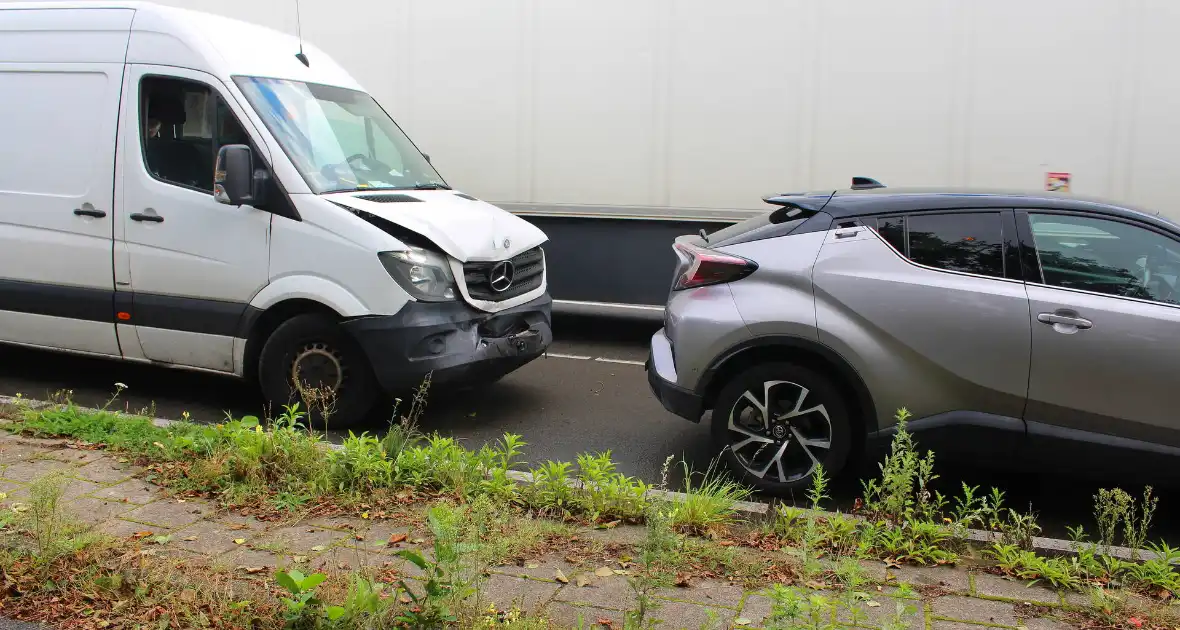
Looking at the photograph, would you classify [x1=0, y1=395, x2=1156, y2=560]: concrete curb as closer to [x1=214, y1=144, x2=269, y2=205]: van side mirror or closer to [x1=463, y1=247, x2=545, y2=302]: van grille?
[x1=463, y1=247, x2=545, y2=302]: van grille

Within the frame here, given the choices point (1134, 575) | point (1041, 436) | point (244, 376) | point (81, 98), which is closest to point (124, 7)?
point (81, 98)

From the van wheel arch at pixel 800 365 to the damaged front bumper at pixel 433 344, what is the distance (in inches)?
62.5

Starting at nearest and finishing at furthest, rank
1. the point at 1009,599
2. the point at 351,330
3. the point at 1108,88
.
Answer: the point at 1009,599, the point at 351,330, the point at 1108,88

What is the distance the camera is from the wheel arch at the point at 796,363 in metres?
5.14

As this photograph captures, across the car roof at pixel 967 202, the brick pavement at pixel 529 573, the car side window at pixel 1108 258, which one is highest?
the car roof at pixel 967 202

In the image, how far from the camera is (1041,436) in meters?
4.91

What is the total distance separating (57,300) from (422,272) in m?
2.64

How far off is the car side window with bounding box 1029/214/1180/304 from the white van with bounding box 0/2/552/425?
10.5ft

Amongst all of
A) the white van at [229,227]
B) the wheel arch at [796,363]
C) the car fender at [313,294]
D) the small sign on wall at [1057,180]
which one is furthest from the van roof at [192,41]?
the small sign on wall at [1057,180]

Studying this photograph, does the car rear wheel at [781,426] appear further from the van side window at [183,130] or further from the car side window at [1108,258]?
the van side window at [183,130]

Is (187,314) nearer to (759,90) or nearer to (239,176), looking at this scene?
(239,176)

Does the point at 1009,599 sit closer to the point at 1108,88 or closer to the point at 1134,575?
the point at 1134,575

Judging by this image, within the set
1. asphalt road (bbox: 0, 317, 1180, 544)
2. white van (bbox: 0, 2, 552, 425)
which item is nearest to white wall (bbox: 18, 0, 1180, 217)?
asphalt road (bbox: 0, 317, 1180, 544)

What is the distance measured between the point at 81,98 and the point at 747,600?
18.4ft
